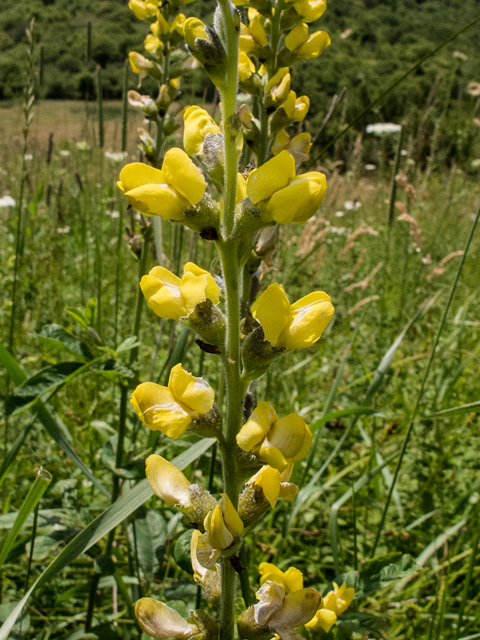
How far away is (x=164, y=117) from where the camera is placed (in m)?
1.83

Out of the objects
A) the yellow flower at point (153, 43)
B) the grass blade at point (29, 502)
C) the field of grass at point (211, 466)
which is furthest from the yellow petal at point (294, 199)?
the yellow flower at point (153, 43)

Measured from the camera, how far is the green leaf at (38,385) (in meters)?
1.32

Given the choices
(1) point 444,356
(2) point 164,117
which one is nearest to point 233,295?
(2) point 164,117

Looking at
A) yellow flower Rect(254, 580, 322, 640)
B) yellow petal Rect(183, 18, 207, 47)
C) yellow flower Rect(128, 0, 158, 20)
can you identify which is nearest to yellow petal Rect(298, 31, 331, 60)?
yellow petal Rect(183, 18, 207, 47)

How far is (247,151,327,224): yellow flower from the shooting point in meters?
0.78

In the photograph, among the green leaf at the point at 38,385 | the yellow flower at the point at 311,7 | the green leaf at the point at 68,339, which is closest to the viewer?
the yellow flower at the point at 311,7

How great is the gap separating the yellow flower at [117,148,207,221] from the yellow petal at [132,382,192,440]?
0.29 m

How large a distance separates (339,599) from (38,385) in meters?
0.94

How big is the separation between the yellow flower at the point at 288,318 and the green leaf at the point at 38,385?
768 mm

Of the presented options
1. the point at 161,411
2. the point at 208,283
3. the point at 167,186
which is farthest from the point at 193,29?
the point at 161,411

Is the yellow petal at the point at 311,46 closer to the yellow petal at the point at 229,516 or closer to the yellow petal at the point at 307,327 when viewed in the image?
the yellow petal at the point at 307,327

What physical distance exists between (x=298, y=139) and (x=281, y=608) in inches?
40.9

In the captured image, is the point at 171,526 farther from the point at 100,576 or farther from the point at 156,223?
the point at 156,223

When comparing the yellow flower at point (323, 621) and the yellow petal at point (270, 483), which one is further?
the yellow flower at point (323, 621)
